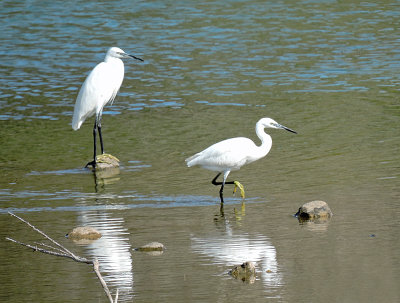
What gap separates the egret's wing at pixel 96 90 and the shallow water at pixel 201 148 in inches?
30.9

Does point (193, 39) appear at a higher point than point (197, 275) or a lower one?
lower

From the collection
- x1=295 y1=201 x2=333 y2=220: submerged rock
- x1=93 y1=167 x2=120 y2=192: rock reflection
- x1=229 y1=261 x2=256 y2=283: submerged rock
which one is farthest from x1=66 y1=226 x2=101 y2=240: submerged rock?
x1=93 y1=167 x2=120 y2=192: rock reflection

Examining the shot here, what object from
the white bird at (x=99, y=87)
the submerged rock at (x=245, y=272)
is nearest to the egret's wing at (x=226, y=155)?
the submerged rock at (x=245, y=272)

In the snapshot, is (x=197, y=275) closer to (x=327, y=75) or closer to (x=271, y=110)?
(x=271, y=110)

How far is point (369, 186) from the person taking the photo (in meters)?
10.3

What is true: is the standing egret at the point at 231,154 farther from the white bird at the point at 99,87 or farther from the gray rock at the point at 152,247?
the white bird at the point at 99,87

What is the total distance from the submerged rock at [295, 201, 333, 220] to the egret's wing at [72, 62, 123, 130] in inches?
209

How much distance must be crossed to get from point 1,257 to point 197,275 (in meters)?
1.99

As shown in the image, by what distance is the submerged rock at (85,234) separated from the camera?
8516 mm

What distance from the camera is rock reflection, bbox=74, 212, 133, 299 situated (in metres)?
7.06

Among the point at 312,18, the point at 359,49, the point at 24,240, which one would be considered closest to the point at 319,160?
the point at 24,240

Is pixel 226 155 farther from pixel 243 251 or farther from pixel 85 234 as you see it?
pixel 243 251

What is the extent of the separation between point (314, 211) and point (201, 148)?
4817mm

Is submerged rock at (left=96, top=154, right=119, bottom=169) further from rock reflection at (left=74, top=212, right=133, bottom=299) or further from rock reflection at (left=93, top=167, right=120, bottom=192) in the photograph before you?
rock reflection at (left=74, top=212, right=133, bottom=299)
